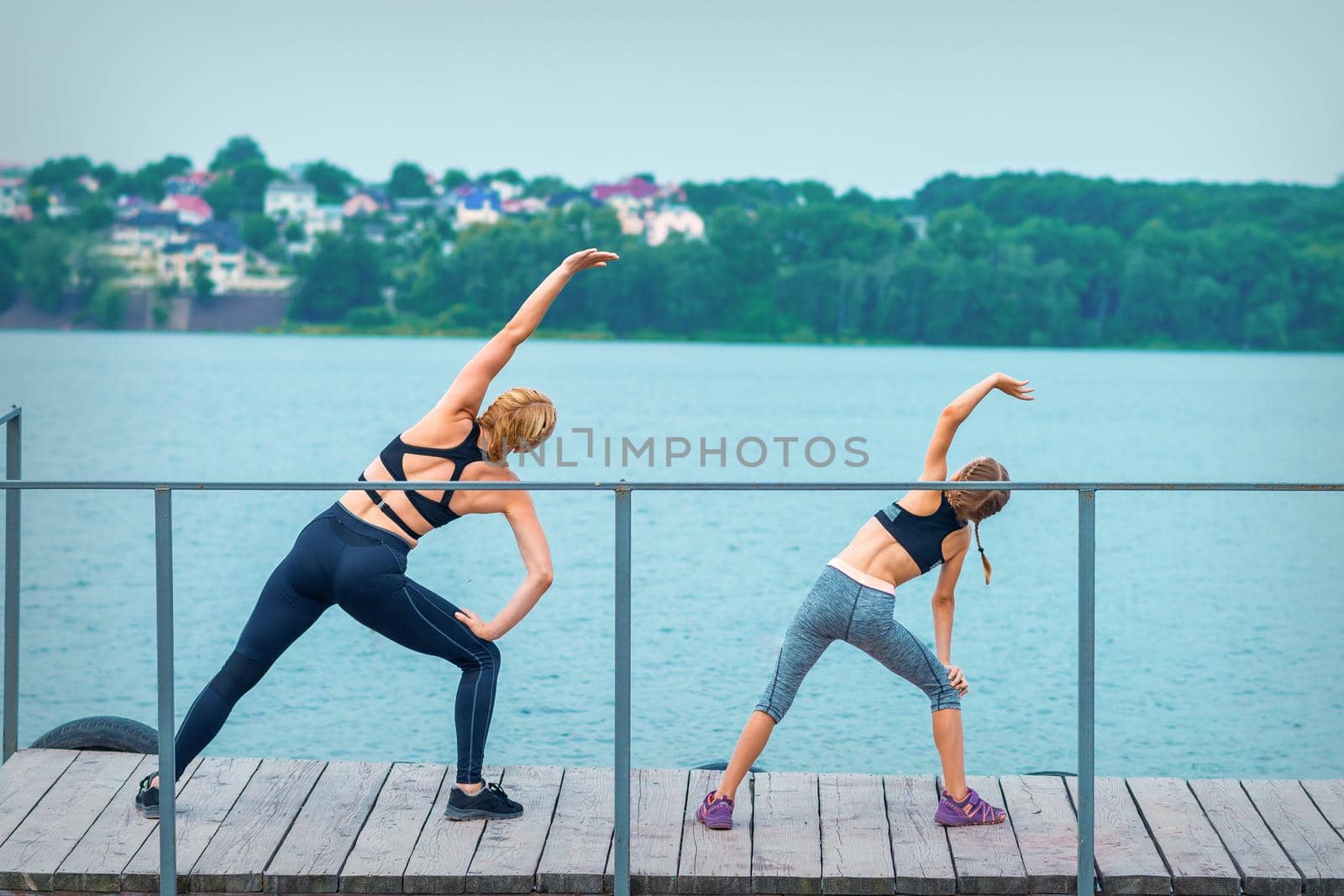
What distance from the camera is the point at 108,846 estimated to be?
5043 millimetres

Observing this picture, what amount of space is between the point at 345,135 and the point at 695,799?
10675cm

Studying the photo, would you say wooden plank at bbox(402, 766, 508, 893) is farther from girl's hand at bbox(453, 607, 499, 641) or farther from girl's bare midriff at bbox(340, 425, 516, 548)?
girl's bare midriff at bbox(340, 425, 516, 548)

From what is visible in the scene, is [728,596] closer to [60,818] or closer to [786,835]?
[786,835]

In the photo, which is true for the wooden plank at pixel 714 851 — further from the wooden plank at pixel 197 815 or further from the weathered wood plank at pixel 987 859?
the wooden plank at pixel 197 815

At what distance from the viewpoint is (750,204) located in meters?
96.6

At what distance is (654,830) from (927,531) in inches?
52.8

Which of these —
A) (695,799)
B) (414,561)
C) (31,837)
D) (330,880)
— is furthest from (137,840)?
(414,561)

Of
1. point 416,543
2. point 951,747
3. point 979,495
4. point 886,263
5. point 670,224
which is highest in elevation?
point 670,224

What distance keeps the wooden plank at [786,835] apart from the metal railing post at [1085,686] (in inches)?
31.8

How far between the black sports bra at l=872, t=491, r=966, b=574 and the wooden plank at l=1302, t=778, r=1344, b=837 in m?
1.66

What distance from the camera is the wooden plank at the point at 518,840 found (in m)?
4.84

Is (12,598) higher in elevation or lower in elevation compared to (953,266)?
lower

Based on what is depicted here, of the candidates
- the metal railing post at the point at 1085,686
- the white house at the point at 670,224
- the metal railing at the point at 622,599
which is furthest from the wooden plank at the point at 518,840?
the white house at the point at 670,224

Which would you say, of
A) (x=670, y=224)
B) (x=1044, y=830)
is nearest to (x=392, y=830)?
(x=1044, y=830)
